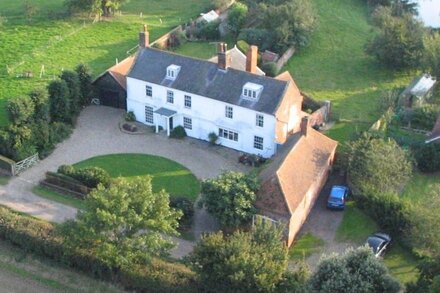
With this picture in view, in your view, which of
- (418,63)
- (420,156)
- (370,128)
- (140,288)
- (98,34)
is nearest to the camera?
(140,288)

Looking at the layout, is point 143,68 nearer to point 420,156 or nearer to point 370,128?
point 370,128

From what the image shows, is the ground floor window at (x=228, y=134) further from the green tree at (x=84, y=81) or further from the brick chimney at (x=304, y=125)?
the green tree at (x=84, y=81)

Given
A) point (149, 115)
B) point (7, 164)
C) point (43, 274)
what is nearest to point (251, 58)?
point (149, 115)

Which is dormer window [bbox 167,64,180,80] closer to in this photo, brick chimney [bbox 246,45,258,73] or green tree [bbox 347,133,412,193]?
brick chimney [bbox 246,45,258,73]

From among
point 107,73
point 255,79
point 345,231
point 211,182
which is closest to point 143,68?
point 107,73

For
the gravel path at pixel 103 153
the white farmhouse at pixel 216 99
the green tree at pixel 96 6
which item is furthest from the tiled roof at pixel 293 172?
the green tree at pixel 96 6

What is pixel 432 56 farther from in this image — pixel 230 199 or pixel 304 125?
pixel 230 199
